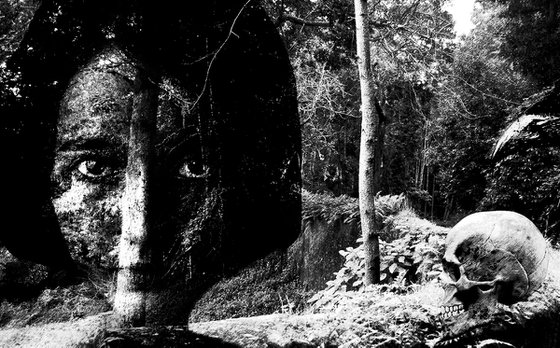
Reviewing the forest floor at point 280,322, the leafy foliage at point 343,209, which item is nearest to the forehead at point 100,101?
the forest floor at point 280,322

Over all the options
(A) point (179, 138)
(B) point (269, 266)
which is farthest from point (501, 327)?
(A) point (179, 138)

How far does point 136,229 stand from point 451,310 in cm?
306

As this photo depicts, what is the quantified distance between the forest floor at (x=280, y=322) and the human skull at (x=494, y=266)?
0.93 feet

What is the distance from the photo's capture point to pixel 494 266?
3016 mm

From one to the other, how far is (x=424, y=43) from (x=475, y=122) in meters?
6.40

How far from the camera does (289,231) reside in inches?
212

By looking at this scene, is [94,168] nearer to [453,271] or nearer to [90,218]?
[90,218]

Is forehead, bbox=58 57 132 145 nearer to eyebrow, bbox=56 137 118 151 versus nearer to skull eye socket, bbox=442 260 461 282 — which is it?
eyebrow, bbox=56 137 118 151

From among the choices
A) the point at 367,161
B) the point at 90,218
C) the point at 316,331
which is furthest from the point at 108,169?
the point at 316,331

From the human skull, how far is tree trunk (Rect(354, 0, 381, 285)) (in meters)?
0.82

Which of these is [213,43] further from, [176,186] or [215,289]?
[215,289]

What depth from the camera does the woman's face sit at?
154 inches

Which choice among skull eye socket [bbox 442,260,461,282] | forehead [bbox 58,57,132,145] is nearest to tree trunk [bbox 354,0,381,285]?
skull eye socket [bbox 442,260,461,282]

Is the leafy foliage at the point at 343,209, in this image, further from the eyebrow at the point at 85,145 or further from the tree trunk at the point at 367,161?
the eyebrow at the point at 85,145
